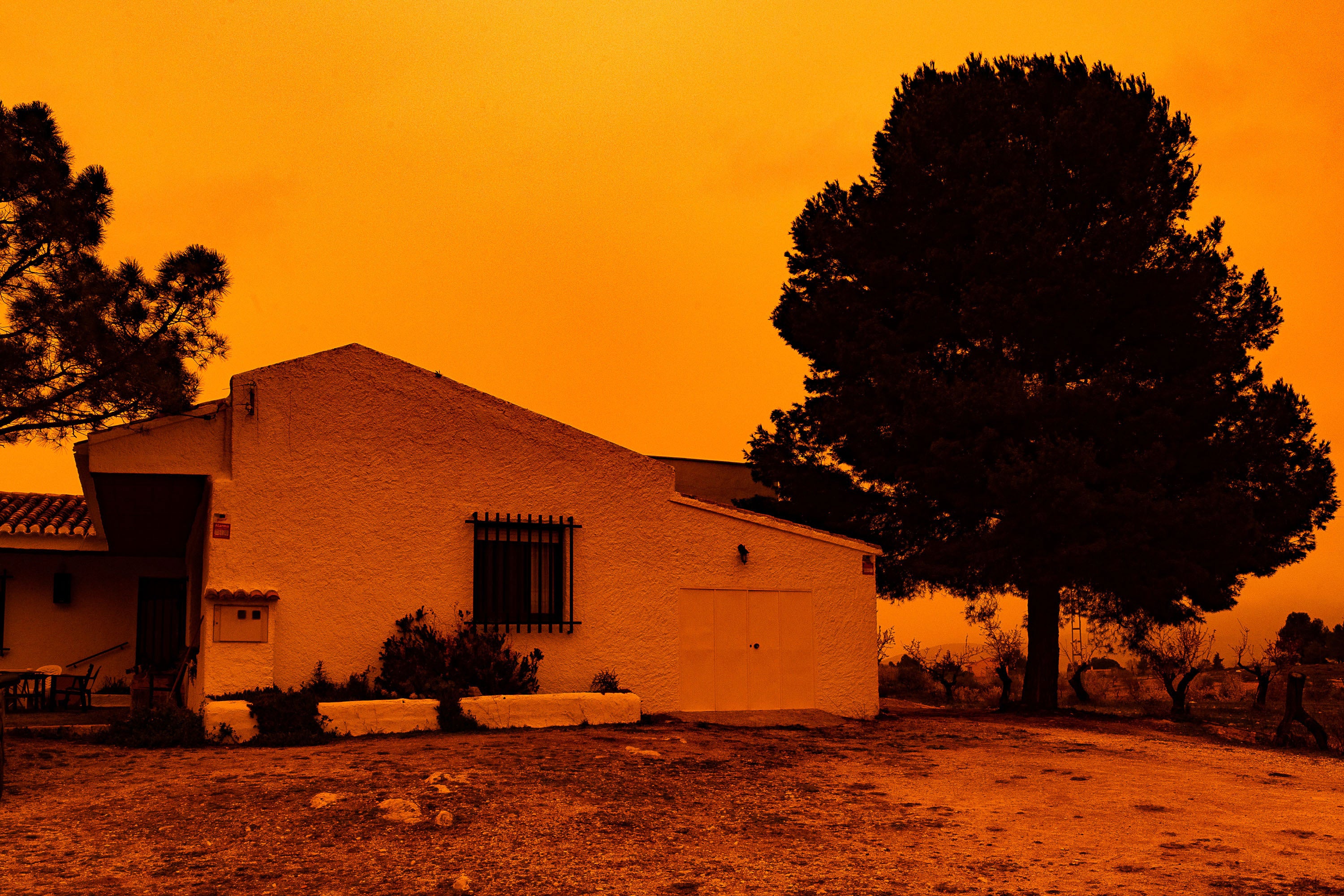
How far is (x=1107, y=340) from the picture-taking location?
1978cm

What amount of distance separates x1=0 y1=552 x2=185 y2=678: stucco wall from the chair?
13.9 inches

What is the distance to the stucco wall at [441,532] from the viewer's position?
45.2 feet

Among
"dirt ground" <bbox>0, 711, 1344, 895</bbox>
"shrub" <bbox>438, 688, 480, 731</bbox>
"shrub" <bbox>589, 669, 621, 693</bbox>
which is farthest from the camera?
"shrub" <bbox>589, 669, 621, 693</bbox>

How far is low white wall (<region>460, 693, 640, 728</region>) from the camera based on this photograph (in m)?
13.7

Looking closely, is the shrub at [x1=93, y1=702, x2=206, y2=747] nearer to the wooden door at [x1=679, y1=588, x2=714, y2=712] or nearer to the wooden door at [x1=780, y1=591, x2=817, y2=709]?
the wooden door at [x1=679, y1=588, x2=714, y2=712]

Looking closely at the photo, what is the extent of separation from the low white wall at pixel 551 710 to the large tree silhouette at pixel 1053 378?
741 centimetres

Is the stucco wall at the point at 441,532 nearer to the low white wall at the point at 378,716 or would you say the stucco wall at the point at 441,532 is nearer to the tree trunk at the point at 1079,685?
the low white wall at the point at 378,716

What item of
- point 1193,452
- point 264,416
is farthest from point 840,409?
point 264,416

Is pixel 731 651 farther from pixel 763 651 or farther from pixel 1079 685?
pixel 1079 685

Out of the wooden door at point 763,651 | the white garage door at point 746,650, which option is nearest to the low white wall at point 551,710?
the white garage door at point 746,650

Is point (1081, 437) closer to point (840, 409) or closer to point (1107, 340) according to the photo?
point (1107, 340)

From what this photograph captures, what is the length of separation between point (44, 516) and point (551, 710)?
1084 cm

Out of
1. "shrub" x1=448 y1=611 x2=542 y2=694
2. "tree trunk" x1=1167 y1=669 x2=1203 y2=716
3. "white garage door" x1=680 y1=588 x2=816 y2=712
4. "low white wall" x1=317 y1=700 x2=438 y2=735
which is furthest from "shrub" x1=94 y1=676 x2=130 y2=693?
"tree trunk" x1=1167 y1=669 x2=1203 y2=716

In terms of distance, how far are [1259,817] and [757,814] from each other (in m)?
4.59
